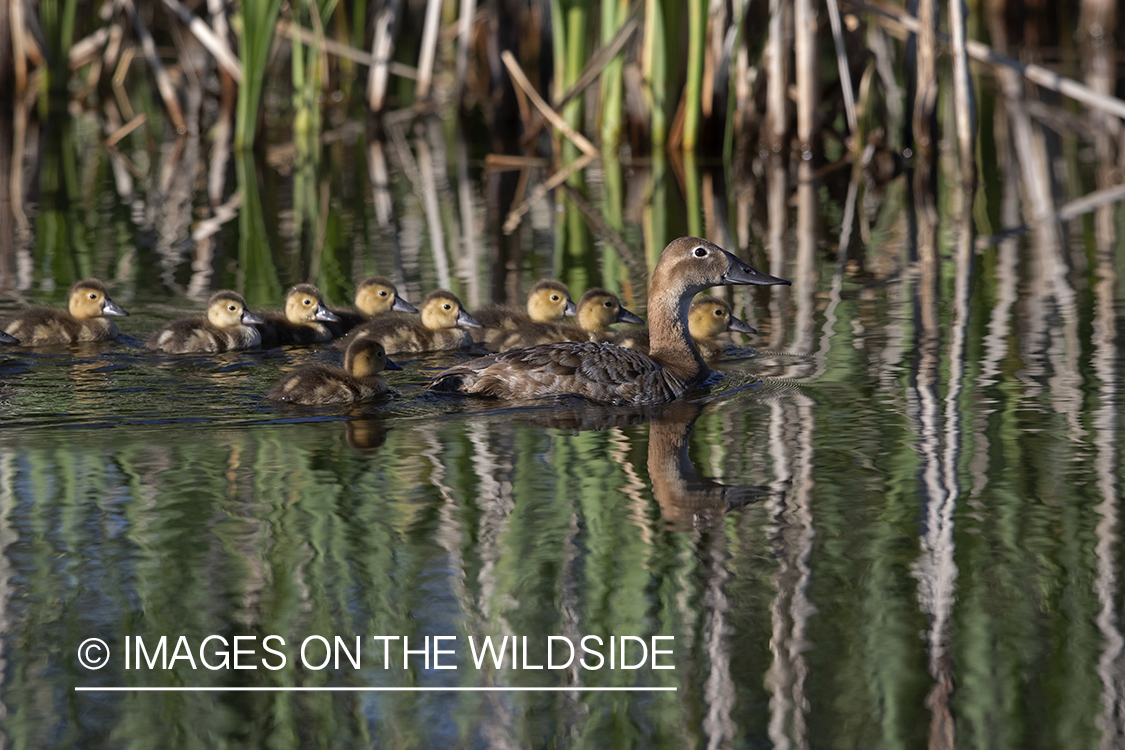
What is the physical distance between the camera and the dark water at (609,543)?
3857 millimetres

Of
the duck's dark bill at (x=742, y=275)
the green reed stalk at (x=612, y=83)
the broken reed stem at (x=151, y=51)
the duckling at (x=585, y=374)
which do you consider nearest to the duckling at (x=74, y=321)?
the duckling at (x=585, y=374)

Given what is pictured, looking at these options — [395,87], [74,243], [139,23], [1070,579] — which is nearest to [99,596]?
[1070,579]

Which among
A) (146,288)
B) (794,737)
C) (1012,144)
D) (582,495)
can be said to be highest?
(1012,144)

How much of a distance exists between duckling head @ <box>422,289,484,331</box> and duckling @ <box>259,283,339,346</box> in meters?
0.51

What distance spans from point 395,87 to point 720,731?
18.7 m

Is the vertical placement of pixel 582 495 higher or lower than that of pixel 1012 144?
lower

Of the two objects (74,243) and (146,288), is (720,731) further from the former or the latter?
(74,243)

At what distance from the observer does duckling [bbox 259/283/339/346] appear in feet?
26.9

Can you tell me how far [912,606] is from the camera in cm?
438

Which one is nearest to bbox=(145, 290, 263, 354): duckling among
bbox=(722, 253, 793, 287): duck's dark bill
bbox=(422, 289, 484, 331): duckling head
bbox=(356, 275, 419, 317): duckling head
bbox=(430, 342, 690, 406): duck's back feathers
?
bbox=(356, 275, 419, 317): duckling head

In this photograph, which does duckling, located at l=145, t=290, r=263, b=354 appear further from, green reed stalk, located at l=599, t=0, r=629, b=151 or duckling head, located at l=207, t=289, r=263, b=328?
green reed stalk, located at l=599, t=0, r=629, b=151

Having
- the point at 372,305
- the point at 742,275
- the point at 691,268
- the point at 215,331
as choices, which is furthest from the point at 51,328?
the point at 742,275

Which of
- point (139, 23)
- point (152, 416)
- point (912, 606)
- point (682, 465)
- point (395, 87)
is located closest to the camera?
point (912, 606)

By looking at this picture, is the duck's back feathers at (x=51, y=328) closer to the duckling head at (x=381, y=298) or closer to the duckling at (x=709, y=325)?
the duckling head at (x=381, y=298)
